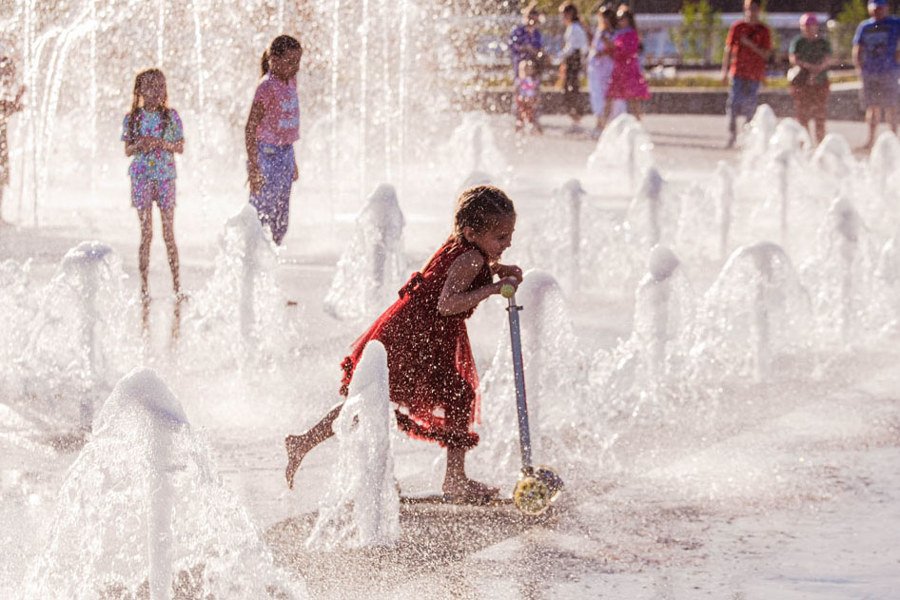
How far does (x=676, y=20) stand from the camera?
32.5 meters

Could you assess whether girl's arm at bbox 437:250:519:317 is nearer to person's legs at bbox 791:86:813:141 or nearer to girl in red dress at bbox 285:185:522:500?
girl in red dress at bbox 285:185:522:500

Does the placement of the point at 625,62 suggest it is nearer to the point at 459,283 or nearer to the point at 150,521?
the point at 459,283

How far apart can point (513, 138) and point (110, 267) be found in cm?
1147

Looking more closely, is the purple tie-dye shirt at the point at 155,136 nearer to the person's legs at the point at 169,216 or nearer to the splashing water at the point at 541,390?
the person's legs at the point at 169,216

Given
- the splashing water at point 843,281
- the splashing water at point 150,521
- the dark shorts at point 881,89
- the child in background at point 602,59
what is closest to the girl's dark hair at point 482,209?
the splashing water at point 150,521

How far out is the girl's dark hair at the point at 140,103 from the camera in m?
6.66

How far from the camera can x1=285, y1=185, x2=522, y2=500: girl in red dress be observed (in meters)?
4.33

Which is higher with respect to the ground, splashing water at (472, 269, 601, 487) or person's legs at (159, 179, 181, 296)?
person's legs at (159, 179, 181, 296)

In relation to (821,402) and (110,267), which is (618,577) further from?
(110,267)

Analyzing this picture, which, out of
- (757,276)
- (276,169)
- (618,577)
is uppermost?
(276,169)

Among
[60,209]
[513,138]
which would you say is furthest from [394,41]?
[60,209]

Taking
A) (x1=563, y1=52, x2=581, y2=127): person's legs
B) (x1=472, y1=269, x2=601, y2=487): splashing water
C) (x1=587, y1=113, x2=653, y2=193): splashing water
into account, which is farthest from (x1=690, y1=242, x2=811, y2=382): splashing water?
(x1=563, y1=52, x2=581, y2=127): person's legs

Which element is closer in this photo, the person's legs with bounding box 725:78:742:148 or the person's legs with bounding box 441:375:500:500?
the person's legs with bounding box 441:375:500:500

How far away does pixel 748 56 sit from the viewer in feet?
47.8
